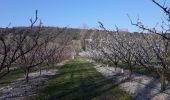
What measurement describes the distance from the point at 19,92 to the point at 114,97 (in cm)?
661

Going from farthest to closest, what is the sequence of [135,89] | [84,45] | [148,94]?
[84,45]
[135,89]
[148,94]

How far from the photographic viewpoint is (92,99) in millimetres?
18578

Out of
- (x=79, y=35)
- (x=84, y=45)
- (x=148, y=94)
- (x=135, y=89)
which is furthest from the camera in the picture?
(x=79, y=35)

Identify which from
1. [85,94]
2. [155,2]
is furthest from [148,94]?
[155,2]

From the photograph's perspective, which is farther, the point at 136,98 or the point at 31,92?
the point at 31,92

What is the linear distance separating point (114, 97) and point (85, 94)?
2.14 metres

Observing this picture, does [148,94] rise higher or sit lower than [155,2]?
lower

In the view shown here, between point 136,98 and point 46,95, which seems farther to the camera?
point 46,95

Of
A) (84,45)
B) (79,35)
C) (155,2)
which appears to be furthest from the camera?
(79,35)

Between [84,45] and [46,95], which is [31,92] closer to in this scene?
[46,95]

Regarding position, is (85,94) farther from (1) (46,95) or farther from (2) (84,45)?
(2) (84,45)

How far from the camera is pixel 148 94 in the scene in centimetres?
2039

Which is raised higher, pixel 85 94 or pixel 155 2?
pixel 155 2

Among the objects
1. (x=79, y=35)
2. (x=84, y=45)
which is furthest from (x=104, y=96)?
(x=79, y=35)
